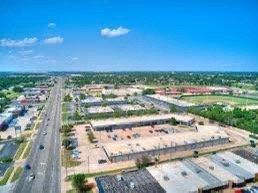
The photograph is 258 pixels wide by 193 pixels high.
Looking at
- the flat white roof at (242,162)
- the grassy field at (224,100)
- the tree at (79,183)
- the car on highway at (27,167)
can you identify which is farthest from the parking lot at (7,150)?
the grassy field at (224,100)

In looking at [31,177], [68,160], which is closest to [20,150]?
[68,160]

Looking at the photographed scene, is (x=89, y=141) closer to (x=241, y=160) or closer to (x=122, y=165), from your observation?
(x=122, y=165)

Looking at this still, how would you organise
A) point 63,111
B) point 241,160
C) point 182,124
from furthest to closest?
point 63,111 → point 182,124 → point 241,160

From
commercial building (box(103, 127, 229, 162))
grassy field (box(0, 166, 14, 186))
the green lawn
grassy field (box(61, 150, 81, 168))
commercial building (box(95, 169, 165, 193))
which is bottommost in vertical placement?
grassy field (box(0, 166, 14, 186))

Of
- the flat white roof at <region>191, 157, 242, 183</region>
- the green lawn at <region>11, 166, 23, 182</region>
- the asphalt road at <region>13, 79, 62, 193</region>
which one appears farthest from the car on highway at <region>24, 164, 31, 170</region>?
the flat white roof at <region>191, 157, 242, 183</region>

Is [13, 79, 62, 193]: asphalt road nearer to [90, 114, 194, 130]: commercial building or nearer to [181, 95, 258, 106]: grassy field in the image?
[90, 114, 194, 130]: commercial building

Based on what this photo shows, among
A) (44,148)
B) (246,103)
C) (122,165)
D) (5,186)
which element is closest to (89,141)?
(44,148)

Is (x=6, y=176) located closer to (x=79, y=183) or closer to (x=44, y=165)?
(x=44, y=165)
